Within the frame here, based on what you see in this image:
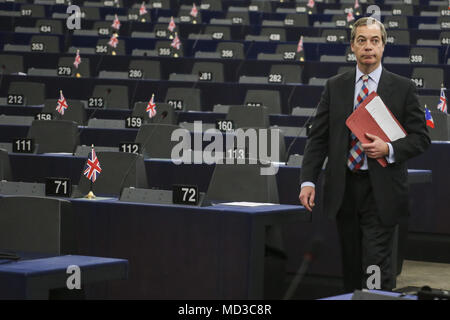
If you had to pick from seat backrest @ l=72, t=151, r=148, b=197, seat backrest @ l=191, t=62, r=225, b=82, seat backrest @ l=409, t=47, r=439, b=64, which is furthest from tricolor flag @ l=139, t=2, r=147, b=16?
seat backrest @ l=72, t=151, r=148, b=197

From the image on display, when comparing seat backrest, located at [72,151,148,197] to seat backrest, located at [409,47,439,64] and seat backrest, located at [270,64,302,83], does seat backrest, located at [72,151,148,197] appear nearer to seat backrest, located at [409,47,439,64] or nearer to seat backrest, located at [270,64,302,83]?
seat backrest, located at [270,64,302,83]

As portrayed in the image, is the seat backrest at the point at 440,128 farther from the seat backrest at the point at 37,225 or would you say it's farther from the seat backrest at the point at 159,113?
the seat backrest at the point at 37,225

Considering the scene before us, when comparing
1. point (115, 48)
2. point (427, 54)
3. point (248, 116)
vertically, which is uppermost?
point (115, 48)

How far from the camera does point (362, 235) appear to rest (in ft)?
9.86

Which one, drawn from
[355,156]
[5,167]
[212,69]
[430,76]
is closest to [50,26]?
[212,69]

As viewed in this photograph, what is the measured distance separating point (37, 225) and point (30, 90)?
18.4 feet

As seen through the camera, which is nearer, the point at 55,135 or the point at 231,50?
the point at 55,135

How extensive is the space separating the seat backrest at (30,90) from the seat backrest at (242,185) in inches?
180

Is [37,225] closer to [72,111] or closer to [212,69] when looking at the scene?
[72,111]

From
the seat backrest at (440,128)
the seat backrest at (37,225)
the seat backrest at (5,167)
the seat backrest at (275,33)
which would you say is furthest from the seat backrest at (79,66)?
the seat backrest at (37,225)

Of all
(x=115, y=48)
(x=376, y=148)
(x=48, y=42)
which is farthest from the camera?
(x=48, y=42)

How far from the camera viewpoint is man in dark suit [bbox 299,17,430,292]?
2938 millimetres

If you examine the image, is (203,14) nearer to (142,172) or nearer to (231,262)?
(142,172)

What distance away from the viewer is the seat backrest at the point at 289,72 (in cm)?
885
